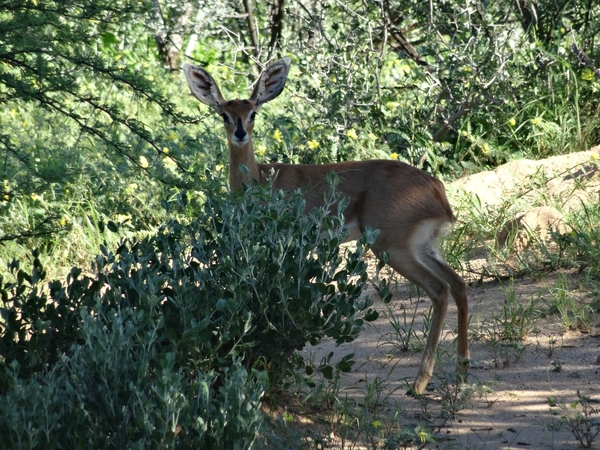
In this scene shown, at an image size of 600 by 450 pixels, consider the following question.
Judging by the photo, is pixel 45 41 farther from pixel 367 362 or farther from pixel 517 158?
pixel 517 158

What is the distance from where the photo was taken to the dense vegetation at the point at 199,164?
3059 mm

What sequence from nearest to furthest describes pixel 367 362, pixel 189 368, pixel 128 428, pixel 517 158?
pixel 128 428 → pixel 189 368 → pixel 367 362 → pixel 517 158

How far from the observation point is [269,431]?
377 centimetres

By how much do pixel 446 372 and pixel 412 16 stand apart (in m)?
4.76

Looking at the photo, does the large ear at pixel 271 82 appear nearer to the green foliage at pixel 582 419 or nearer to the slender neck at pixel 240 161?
the slender neck at pixel 240 161

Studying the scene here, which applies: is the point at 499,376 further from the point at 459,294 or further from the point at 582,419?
the point at 582,419

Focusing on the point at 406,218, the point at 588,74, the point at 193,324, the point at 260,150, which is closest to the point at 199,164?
the point at 260,150

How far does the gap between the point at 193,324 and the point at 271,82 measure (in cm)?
311

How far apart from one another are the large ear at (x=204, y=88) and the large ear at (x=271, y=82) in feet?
0.83

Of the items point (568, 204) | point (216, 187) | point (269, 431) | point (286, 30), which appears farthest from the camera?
point (286, 30)

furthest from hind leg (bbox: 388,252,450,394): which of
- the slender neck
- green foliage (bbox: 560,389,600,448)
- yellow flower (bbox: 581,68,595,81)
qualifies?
yellow flower (bbox: 581,68,595,81)

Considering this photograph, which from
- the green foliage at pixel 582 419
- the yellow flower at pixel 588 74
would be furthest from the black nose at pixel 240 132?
the yellow flower at pixel 588 74

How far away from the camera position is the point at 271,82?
607 centimetres

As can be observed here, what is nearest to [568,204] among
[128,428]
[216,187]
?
[216,187]
